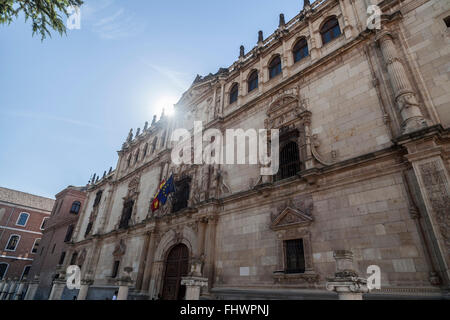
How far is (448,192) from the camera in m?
6.23

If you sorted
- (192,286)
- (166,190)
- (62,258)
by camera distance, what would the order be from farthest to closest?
(62,258) < (166,190) < (192,286)

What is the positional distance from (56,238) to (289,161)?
32.5m

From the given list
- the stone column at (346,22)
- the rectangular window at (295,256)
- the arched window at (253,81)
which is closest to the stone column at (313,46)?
the stone column at (346,22)

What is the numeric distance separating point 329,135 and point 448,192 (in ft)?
13.8

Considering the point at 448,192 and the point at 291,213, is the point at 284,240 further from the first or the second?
the point at 448,192

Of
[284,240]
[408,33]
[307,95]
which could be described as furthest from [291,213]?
[408,33]

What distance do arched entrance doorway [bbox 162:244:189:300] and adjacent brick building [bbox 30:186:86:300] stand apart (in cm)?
1779

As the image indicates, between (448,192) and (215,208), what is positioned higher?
(215,208)

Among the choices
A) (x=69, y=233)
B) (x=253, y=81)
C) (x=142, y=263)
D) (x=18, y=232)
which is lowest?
(x=142, y=263)

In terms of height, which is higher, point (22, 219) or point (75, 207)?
point (75, 207)

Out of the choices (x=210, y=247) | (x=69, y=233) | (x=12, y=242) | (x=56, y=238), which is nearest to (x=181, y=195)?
(x=210, y=247)

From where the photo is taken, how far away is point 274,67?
14.2 metres

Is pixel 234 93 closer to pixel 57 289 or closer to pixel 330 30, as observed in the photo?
pixel 330 30

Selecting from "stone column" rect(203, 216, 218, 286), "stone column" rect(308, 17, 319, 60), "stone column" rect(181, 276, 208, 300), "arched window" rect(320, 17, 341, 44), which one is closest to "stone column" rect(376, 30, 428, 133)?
"arched window" rect(320, 17, 341, 44)
